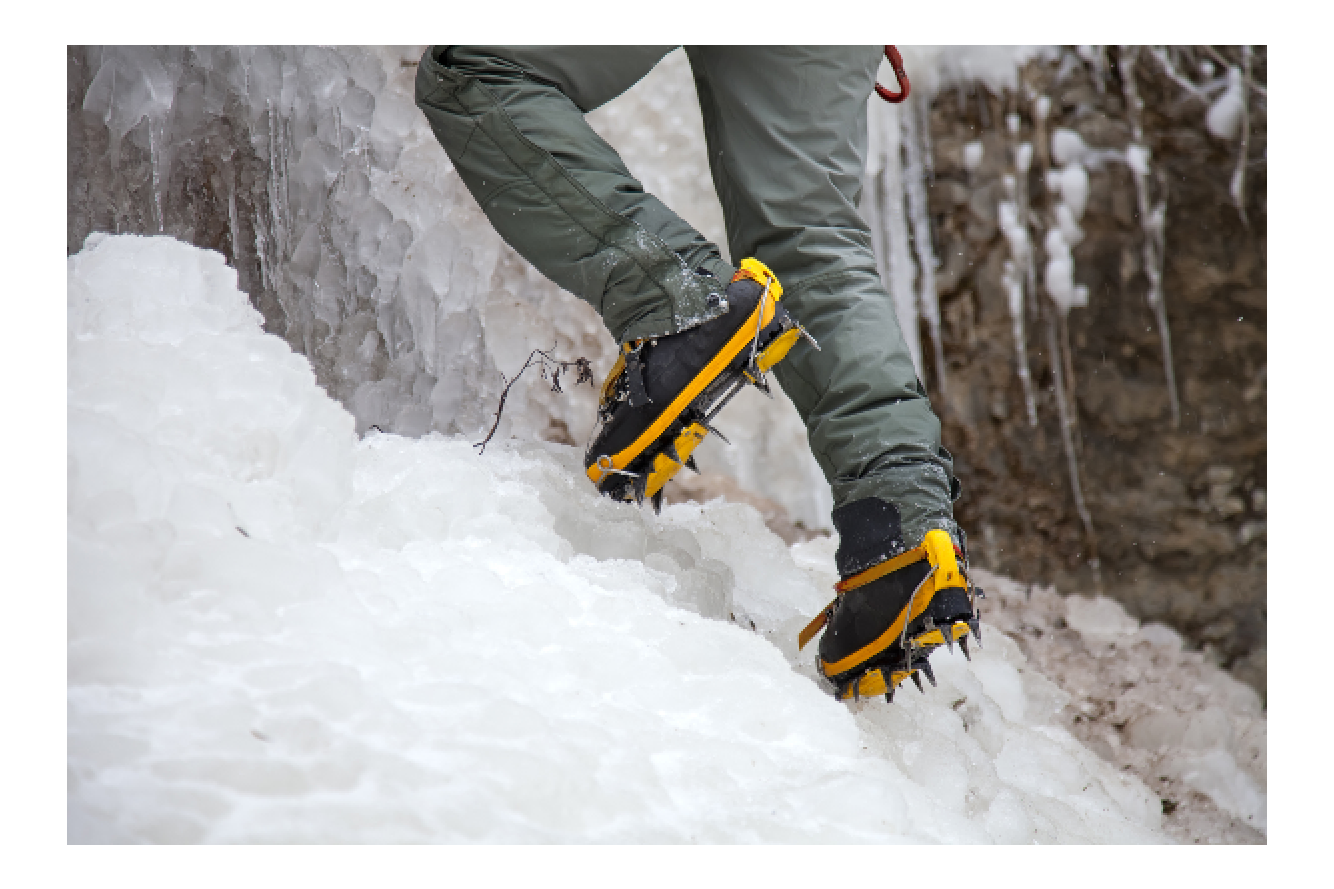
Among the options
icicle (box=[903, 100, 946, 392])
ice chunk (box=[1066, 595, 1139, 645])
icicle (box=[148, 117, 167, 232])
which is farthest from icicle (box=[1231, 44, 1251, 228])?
icicle (box=[148, 117, 167, 232])

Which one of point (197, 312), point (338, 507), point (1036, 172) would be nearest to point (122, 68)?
point (197, 312)

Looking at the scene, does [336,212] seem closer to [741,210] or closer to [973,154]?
[741,210]

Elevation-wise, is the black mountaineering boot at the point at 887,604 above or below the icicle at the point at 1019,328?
below

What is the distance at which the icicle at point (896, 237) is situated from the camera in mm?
2404

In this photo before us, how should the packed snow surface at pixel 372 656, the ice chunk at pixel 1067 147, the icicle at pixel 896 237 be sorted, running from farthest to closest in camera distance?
the icicle at pixel 896 237
the ice chunk at pixel 1067 147
the packed snow surface at pixel 372 656

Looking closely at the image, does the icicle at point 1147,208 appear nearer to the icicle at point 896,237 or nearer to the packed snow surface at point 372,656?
the icicle at point 896,237

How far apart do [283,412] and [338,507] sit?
0.11 meters

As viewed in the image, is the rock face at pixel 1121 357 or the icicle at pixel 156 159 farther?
the rock face at pixel 1121 357

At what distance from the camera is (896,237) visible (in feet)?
7.94

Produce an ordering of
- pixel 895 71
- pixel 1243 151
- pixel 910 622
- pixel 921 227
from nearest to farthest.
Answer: pixel 910 622, pixel 895 71, pixel 1243 151, pixel 921 227

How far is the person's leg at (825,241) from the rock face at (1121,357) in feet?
3.71

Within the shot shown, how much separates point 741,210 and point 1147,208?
4.41ft

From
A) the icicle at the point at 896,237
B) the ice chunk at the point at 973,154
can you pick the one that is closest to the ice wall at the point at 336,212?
the icicle at the point at 896,237

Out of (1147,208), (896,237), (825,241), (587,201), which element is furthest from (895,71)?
(1147,208)
